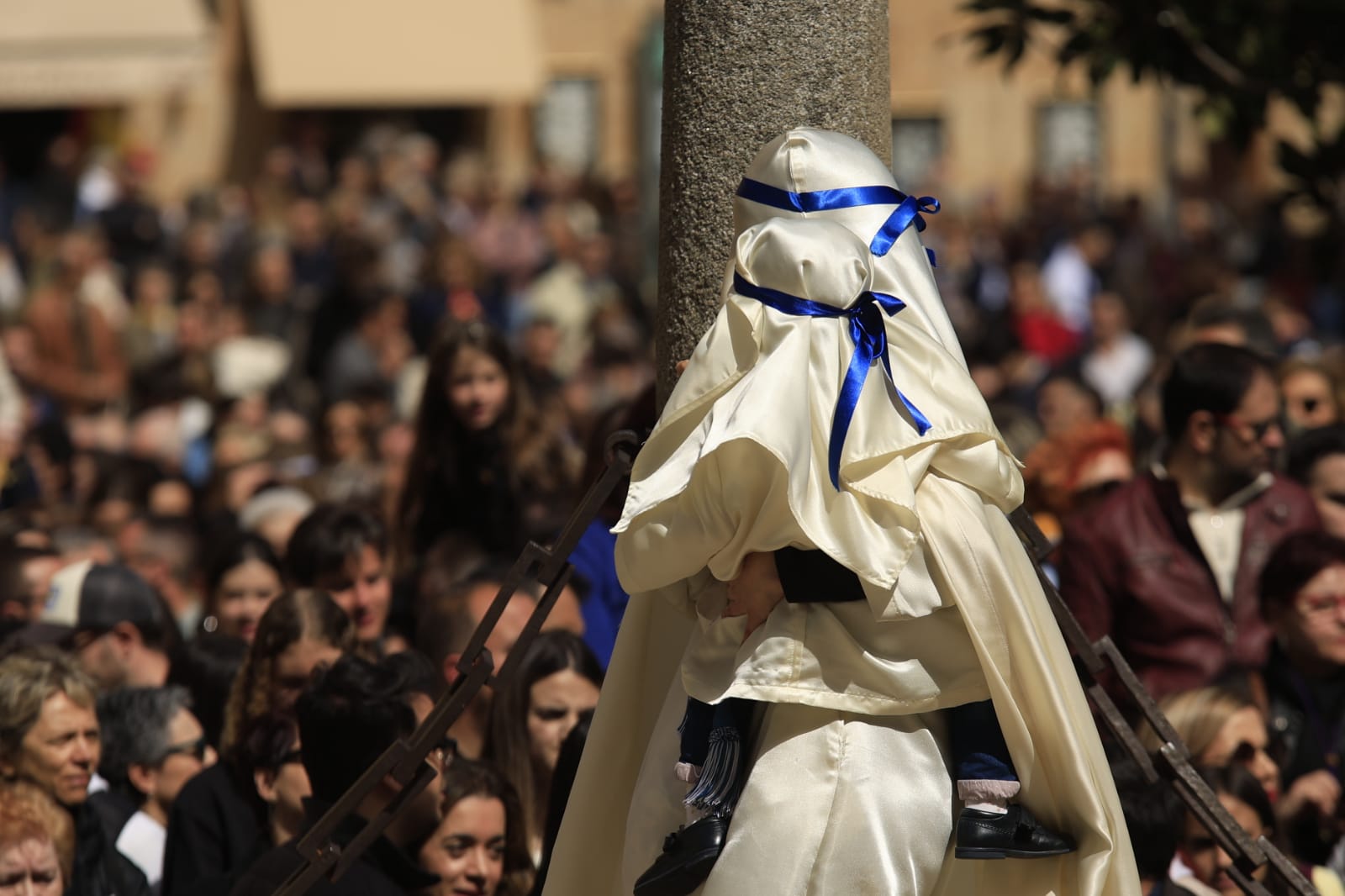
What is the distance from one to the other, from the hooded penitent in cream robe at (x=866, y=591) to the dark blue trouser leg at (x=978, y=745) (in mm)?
Result: 34

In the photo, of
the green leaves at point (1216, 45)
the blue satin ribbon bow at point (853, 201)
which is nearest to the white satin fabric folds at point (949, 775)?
the blue satin ribbon bow at point (853, 201)

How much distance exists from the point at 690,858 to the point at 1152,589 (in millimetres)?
2775

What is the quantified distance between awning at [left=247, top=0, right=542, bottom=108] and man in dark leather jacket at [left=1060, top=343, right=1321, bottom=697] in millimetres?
19246

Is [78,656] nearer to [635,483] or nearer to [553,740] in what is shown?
[553,740]

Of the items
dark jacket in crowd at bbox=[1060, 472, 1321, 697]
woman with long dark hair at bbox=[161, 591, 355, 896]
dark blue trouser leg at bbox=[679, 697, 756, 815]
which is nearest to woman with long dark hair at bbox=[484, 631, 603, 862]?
woman with long dark hair at bbox=[161, 591, 355, 896]

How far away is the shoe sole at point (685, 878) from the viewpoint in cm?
368

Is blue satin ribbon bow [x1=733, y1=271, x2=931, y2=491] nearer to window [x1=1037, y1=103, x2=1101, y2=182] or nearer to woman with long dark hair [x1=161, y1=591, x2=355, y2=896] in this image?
woman with long dark hair [x1=161, y1=591, x2=355, y2=896]

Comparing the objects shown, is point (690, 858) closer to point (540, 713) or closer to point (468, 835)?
point (468, 835)

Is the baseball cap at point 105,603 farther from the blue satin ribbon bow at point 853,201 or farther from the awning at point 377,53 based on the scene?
the awning at point 377,53

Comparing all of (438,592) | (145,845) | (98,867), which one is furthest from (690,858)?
(438,592)

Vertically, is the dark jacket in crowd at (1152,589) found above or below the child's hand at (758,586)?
below

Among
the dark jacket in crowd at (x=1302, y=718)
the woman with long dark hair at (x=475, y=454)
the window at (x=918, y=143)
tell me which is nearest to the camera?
the dark jacket in crowd at (x=1302, y=718)

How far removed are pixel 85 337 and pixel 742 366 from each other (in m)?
10.8

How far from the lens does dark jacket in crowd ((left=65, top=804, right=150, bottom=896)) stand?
4973mm
